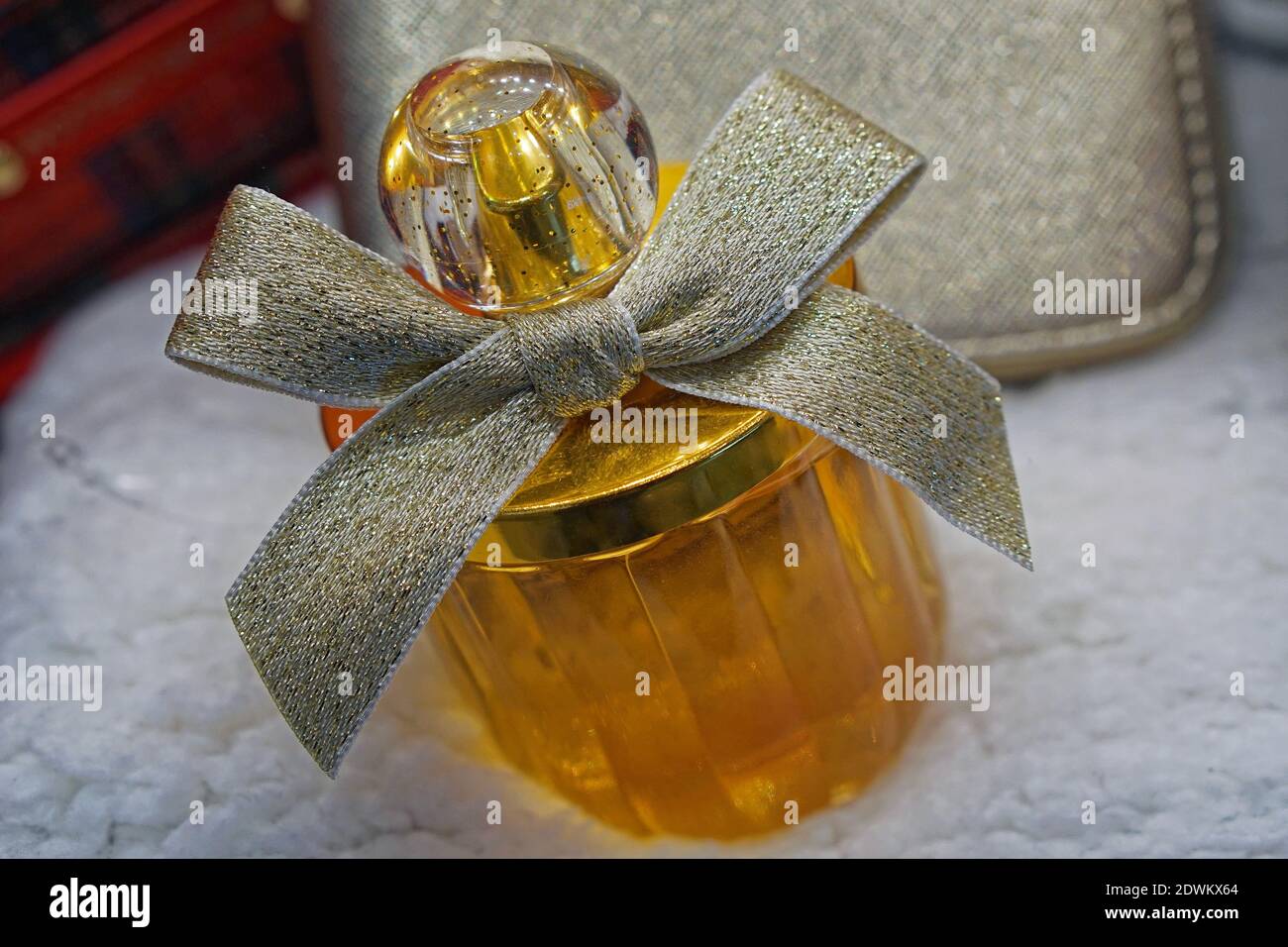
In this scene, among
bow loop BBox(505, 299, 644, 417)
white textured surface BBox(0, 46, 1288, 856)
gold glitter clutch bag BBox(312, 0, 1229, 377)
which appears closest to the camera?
bow loop BBox(505, 299, 644, 417)

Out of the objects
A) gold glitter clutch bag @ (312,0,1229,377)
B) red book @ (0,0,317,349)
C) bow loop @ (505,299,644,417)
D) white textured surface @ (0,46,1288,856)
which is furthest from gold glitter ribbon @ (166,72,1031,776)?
red book @ (0,0,317,349)

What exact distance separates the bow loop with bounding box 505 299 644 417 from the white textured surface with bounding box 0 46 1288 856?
21 centimetres

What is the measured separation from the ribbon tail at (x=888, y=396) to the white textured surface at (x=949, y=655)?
4.9 inches

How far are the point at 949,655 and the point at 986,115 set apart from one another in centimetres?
27

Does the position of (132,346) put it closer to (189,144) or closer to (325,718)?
(189,144)

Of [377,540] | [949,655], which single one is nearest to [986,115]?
[949,655]

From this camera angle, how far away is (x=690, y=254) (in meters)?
0.47

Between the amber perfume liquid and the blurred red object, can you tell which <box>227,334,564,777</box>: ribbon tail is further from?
the blurred red object

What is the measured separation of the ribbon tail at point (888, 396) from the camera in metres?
0.45

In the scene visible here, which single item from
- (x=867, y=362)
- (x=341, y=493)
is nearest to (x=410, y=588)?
(x=341, y=493)

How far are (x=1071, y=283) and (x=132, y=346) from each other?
0.51 m

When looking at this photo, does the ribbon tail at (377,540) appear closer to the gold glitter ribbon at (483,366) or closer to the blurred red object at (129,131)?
the gold glitter ribbon at (483,366)

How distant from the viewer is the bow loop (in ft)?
1.42

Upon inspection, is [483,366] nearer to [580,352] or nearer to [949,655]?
[580,352]
